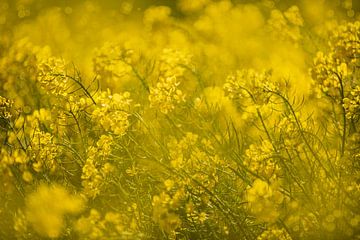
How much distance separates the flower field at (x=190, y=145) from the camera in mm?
1788

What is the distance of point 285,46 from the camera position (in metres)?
3.25

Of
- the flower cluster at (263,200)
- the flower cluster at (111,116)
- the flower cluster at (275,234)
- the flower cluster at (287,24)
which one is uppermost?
the flower cluster at (287,24)

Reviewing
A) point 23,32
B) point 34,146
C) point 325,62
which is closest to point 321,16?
point 325,62

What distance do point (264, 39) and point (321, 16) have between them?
54 cm

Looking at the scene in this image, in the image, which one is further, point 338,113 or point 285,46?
point 285,46

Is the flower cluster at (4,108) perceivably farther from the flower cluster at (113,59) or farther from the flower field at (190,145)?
the flower cluster at (113,59)

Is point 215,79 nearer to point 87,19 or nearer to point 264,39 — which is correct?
point 264,39

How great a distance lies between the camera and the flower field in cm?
179

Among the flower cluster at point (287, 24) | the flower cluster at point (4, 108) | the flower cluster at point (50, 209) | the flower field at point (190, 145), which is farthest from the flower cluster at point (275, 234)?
the flower cluster at point (287, 24)

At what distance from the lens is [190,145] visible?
2.06 metres

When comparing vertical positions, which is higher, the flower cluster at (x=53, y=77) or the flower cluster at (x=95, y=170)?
the flower cluster at (x=53, y=77)

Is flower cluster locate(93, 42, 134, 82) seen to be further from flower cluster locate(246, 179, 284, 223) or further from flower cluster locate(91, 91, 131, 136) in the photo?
flower cluster locate(246, 179, 284, 223)

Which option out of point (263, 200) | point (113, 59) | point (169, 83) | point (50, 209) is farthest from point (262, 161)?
point (113, 59)

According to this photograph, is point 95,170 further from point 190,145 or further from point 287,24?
point 287,24
